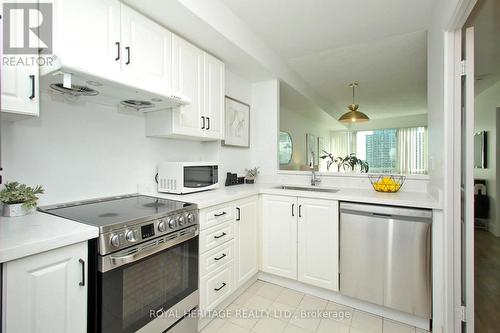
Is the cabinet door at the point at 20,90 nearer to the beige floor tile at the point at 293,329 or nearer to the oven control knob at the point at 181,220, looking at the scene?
the oven control knob at the point at 181,220

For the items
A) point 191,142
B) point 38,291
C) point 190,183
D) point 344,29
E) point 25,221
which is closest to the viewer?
point 38,291

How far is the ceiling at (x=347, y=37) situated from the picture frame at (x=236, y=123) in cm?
73

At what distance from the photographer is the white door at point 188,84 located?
6.04 feet

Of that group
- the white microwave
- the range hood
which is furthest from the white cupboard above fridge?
the white microwave

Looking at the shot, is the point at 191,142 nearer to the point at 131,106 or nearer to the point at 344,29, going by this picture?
the point at 131,106

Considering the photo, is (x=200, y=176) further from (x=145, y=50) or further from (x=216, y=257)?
(x=145, y=50)

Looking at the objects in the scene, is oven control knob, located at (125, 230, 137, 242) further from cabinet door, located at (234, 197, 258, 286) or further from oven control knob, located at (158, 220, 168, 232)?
cabinet door, located at (234, 197, 258, 286)

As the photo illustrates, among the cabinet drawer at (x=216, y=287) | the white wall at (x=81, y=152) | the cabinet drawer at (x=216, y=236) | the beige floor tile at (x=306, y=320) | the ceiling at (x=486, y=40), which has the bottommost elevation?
the beige floor tile at (x=306, y=320)

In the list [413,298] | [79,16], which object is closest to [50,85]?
[79,16]

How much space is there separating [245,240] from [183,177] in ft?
2.62

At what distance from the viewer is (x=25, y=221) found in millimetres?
1126

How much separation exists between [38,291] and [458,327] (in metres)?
2.21

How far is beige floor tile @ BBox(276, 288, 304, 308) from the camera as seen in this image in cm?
203

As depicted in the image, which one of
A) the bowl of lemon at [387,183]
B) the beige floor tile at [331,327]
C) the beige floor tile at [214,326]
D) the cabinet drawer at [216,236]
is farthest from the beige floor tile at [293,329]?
the bowl of lemon at [387,183]
